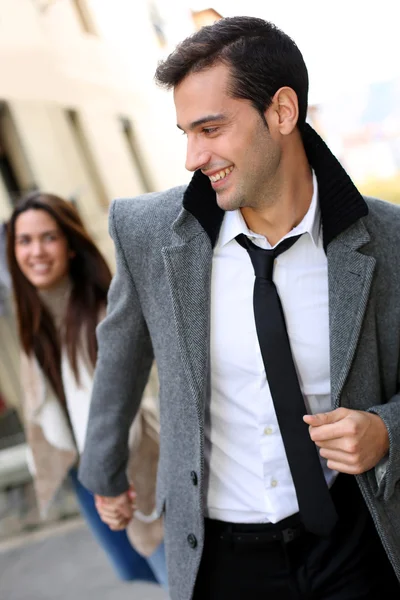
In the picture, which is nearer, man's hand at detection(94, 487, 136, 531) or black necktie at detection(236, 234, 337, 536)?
black necktie at detection(236, 234, 337, 536)

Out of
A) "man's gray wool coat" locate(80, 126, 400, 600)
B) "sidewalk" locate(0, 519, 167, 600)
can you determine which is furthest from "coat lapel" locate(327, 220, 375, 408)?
"sidewalk" locate(0, 519, 167, 600)

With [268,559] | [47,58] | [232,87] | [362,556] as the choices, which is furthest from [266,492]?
[47,58]

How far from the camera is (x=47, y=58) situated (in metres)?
3.00

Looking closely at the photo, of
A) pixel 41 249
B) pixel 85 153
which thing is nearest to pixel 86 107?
pixel 85 153

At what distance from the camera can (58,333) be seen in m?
2.71

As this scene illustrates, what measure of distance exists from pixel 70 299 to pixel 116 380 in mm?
832

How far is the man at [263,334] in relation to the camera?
158 centimetres

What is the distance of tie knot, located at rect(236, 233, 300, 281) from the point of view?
5.43 ft

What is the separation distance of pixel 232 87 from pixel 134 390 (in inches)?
30.5

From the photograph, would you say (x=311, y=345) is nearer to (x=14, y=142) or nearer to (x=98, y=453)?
(x=98, y=453)

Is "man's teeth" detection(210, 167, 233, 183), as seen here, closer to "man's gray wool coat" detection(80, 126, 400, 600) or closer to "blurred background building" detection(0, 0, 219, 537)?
"man's gray wool coat" detection(80, 126, 400, 600)

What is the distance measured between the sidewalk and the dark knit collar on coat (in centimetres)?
230

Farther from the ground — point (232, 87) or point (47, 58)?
point (47, 58)

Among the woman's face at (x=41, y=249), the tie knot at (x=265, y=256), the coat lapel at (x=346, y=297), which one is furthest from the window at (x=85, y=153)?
the coat lapel at (x=346, y=297)
